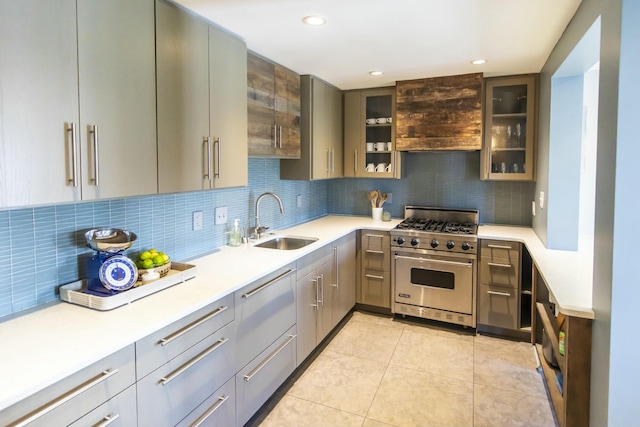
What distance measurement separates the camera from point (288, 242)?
3.22m

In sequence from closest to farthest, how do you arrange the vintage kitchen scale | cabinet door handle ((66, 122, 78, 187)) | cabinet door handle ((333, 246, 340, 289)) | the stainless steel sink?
cabinet door handle ((66, 122, 78, 187)), the vintage kitchen scale, the stainless steel sink, cabinet door handle ((333, 246, 340, 289))

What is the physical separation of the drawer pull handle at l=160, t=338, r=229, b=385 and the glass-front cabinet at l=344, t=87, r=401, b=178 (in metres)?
2.54

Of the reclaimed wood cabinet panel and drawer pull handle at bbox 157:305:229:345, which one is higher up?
the reclaimed wood cabinet panel

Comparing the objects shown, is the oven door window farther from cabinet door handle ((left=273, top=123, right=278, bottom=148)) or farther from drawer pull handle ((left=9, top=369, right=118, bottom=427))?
drawer pull handle ((left=9, top=369, right=118, bottom=427))

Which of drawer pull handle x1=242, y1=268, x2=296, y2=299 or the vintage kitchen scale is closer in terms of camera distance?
the vintage kitchen scale

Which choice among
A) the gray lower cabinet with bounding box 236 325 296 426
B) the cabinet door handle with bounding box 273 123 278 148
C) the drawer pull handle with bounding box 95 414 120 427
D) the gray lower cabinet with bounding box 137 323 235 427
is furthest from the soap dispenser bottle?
the drawer pull handle with bounding box 95 414 120 427

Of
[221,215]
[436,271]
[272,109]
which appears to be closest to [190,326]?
[221,215]

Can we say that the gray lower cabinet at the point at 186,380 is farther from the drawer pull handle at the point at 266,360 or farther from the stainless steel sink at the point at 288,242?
the stainless steel sink at the point at 288,242

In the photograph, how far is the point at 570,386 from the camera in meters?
1.82

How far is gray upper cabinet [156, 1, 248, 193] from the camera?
6.04 ft

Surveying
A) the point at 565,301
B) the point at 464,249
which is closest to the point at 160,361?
the point at 565,301

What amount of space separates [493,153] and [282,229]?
2.01 m

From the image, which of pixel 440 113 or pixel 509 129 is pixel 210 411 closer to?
pixel 440 113

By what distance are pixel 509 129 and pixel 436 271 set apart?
4.59 ft
